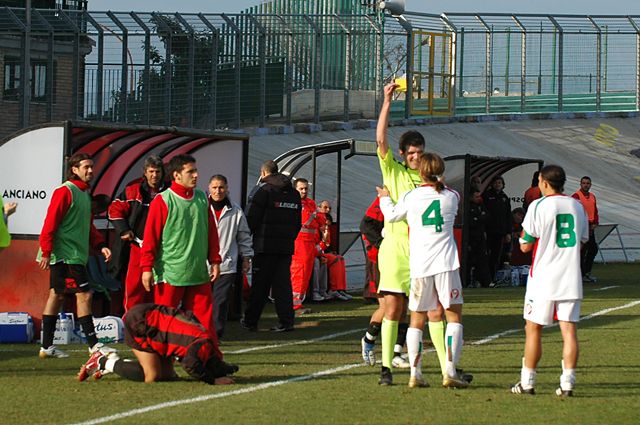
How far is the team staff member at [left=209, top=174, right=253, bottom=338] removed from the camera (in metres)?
13.9

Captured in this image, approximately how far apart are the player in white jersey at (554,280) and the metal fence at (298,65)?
18.9 m

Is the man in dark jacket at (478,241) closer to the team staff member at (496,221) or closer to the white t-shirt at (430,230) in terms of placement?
the team staff member at (496,221)

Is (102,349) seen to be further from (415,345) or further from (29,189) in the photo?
(29,189)

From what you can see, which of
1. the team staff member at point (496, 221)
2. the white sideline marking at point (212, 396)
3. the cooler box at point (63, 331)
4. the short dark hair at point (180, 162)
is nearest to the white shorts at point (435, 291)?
the white sideline marking at point (212, 396)

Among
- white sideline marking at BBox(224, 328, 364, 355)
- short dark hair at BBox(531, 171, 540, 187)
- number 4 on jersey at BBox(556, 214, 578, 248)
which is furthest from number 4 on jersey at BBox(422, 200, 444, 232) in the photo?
short dark hair at BBox(531, 171, 540, 187)

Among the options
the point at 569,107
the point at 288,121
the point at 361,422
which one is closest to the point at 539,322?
the point at 361,422

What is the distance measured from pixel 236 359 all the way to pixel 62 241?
6.08 ft

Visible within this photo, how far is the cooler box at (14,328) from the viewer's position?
1391 centimetres

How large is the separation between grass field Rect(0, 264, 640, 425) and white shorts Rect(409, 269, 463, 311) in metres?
0.62

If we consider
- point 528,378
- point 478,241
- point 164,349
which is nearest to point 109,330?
point 164,349

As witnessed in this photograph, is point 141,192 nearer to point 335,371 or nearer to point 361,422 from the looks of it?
point 335,371

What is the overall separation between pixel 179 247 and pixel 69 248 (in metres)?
1.89

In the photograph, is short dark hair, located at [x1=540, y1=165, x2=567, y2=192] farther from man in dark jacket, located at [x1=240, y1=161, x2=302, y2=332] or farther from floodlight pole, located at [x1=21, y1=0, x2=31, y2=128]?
floodlight pole, located at [x1=21, y1=0, x2=31, y2=128]

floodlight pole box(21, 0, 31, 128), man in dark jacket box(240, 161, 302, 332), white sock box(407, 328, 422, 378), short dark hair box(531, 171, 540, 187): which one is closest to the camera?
white sock box(407, 328, 422, 378)
